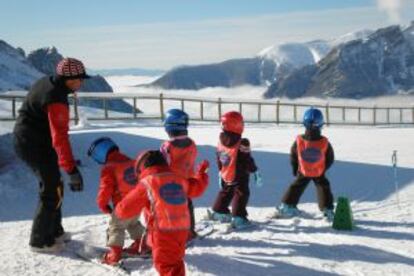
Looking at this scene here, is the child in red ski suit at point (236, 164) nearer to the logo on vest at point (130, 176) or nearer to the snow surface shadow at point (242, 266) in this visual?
the snow surface shadow at point (242, 266)

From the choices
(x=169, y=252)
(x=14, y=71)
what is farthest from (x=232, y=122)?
→ (x=14, y=71)

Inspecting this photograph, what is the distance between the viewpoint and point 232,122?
321 inches

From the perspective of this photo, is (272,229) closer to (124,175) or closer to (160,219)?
(124,175)

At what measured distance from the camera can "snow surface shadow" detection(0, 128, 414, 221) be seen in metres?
10.0

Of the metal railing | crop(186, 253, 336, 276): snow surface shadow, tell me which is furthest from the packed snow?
the metal railing

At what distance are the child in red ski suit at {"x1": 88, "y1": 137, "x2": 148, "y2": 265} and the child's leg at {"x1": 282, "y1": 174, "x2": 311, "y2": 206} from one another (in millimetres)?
2848

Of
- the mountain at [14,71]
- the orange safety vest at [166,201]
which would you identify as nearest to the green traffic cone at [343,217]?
the orange safety vest at [166,201]

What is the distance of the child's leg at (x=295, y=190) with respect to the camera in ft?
28.8

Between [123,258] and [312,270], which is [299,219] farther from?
[123,258]

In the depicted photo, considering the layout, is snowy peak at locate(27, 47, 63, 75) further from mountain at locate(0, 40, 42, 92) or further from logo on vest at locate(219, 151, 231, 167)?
logo on vest at locate(219, 151, 231, 167)

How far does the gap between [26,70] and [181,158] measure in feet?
282

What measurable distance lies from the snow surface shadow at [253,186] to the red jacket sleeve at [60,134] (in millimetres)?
3164

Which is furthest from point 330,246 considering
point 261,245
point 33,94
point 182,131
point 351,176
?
point 351,176

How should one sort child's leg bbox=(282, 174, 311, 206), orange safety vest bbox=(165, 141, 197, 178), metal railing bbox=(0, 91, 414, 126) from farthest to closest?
metal railing bbox=(0, 91, 414, 126)
child's leg bbox=(282, 174, 311, 206)
orange safety vest bbox=(165, 141, 197, 178)
